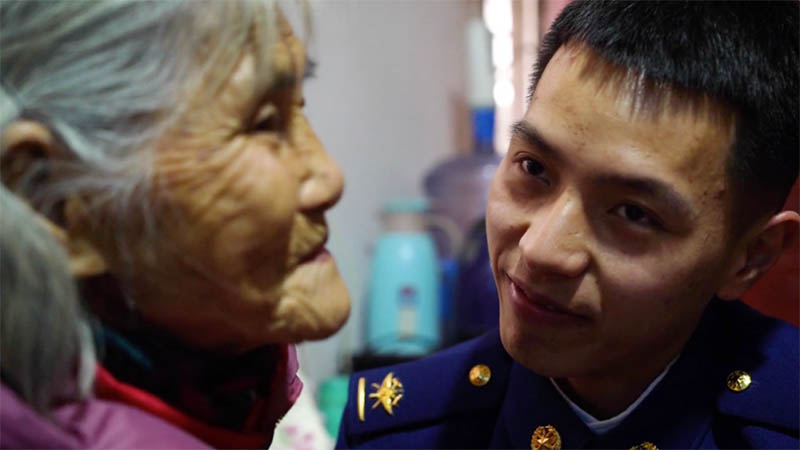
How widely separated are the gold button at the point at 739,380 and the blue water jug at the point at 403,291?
1088 mm

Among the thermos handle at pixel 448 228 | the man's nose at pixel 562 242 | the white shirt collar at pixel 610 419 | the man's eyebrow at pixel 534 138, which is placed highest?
the man's eyebrow at pixel 534 138

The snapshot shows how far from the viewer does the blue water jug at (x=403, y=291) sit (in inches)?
78.0

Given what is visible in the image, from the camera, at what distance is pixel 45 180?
544 millimetres

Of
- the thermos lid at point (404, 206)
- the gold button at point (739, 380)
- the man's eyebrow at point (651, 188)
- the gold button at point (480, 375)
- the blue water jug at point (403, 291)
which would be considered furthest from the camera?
the thermos lid at point (404, 206)

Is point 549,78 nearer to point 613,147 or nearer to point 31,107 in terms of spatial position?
point 613,147

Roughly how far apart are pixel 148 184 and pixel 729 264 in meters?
0.55

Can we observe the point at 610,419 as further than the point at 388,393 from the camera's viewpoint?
No

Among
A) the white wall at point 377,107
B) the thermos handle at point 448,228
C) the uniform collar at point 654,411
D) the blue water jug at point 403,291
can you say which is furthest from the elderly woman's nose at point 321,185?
the thermos handle at point 448,228

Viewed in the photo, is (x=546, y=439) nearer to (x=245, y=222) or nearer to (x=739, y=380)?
(x=739, y=380)

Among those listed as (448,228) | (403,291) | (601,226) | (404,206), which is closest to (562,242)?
(601,226)

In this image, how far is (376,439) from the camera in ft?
3.18

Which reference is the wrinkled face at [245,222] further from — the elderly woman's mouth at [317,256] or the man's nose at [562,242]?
the man's nose at [562,242]

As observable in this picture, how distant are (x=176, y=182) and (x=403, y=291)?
147cm

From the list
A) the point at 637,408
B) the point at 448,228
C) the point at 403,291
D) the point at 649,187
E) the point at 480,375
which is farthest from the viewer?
the point at 448,228
